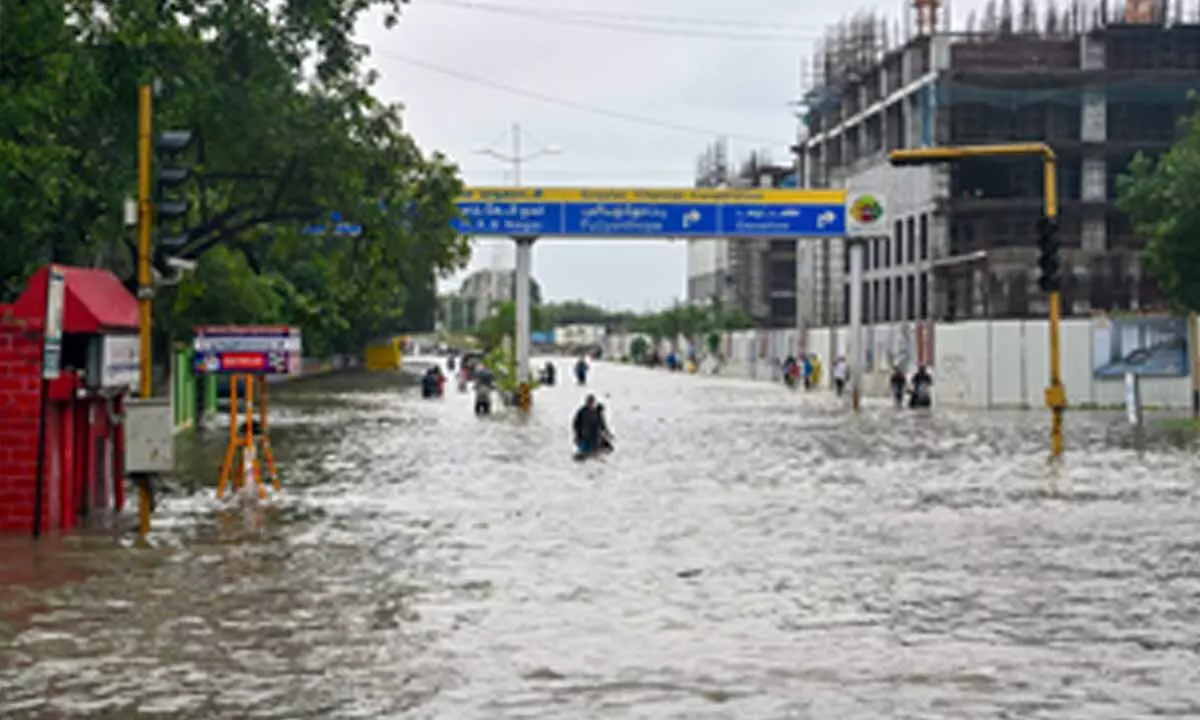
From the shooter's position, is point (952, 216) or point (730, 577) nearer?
point (730, 577)

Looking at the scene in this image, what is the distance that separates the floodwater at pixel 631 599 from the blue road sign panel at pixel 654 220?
30430mm

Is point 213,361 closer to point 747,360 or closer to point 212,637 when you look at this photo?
point 212,637

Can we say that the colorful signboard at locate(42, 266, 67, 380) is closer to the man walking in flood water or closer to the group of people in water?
the man walking in flood water

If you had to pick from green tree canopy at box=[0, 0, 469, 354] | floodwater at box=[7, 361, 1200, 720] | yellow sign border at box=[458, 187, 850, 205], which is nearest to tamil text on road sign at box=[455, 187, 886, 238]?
A: yellow sign border at box=[458, 187, 850, 205]

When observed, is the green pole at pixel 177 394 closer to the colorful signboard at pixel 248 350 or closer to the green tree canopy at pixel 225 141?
the green tree canopy at pixel 225 141

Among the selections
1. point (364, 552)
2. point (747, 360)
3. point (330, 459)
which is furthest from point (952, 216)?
point (364, 552)

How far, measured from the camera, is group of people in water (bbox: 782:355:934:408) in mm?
59031

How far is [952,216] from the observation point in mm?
92000

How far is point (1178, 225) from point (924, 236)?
5138 cm

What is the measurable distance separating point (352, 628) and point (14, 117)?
1088cm

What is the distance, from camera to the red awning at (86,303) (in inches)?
754

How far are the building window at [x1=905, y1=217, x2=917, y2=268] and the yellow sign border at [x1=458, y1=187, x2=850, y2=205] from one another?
116 ft

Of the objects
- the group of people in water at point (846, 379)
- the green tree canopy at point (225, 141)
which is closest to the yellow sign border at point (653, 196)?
the group of people in water at point (846, 379)

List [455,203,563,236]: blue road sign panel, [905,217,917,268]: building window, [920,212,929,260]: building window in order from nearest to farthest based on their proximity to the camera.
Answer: [455,203,563,236]: blue road sign panel, [920,212,929,260]: building window, [905,217,917,268]: building window
